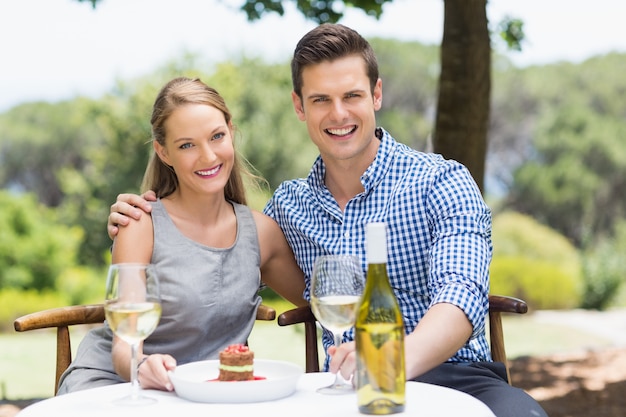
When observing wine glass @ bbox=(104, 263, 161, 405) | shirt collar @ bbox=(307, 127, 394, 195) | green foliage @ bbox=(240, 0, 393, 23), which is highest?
green foliage @ bbox=(240, 0, 393, 23)

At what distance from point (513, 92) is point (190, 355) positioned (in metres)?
21.8

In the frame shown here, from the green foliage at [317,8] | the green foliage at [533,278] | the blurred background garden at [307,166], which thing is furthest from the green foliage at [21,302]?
the green foliage at [317,8]

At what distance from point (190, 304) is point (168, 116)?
0.60m

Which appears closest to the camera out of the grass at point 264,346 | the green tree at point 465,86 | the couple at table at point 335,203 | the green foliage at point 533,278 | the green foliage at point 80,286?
the couple at table at point 335,203

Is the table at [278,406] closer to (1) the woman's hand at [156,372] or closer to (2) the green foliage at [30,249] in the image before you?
(1) the woman's hand at [156,372]

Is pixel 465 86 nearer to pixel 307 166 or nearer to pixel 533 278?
pixel 533 278

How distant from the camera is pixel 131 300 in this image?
1.85 m

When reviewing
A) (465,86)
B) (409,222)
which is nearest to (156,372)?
(409,222)

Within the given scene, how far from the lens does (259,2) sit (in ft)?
19.0

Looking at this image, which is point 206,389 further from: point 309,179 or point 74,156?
point 74,156

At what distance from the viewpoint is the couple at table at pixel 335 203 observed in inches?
106

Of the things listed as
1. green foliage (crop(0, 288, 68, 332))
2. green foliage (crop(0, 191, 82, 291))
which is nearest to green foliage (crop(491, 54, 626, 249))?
green foliage (crop(0, 191, 82, 291))

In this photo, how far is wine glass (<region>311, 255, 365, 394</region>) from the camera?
1932 mm

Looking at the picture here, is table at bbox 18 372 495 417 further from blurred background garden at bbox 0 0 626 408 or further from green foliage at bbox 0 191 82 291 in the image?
green foliage at bbox 0 191 82 291
